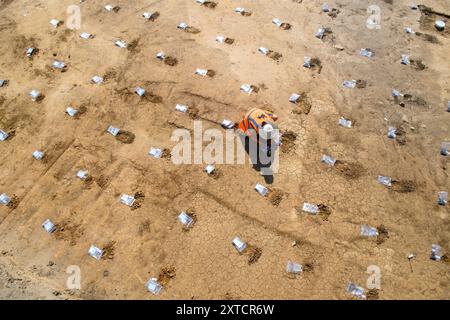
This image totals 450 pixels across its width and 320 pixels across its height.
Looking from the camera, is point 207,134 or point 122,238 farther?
point 207,134

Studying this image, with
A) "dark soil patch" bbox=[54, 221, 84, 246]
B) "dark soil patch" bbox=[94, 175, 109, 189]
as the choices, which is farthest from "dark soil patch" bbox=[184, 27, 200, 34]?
"dark soil patch" bbox=[54, 221, 84, 246]

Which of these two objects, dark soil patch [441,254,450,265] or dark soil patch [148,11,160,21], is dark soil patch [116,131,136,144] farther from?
dark soil patch [441,254,450,265]

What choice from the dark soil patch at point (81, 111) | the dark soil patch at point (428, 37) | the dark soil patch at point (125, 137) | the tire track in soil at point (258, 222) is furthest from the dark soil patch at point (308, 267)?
the dark soil patch at point (428, 37)

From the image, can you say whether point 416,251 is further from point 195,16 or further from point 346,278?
point 195,16

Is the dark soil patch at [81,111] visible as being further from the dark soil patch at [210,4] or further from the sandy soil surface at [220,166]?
the dark soil patch at [210,4]

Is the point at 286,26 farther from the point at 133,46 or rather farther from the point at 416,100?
the point at 133,46
